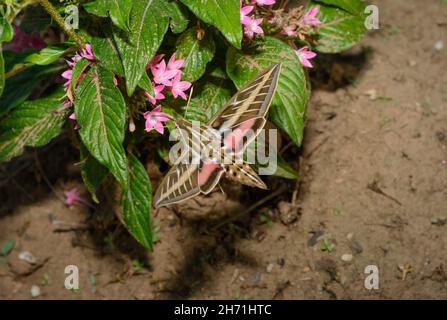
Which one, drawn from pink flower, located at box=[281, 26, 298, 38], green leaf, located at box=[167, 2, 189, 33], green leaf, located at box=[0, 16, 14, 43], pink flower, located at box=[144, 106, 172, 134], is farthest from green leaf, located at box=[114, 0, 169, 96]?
pink flower, located at box=[281, 26, 298, 38]

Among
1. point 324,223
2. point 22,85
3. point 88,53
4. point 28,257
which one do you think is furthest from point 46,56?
point 324,223

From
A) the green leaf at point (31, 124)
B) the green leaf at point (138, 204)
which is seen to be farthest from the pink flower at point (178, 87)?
the green leaf at point (31, 124)

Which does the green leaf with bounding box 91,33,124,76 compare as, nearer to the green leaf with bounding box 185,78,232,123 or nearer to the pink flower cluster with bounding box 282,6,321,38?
the green leaf with bounding box 185,78,232,123

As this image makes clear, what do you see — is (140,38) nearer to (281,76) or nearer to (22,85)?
(281,76)

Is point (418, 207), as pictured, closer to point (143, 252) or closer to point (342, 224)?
point (342, 224)

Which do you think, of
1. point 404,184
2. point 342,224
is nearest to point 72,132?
point 342,224

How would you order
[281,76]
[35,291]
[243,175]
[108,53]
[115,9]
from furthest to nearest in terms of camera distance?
1. [35,291]
2. [281,76]
3. [108,53]
4. [115,9]
5. [243,175]
